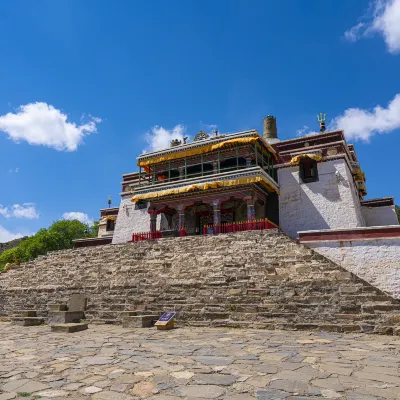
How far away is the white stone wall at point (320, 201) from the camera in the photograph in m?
18.9

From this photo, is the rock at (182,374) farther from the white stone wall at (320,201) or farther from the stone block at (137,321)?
the white stone wall at (320,201)

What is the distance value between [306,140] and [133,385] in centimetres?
1996

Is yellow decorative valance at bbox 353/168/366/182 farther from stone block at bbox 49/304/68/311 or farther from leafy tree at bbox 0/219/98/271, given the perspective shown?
leafy tree at bbox 0/219/98/271

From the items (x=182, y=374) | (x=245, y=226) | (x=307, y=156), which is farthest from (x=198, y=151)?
(x=182, y=374)

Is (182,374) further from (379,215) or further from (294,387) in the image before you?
(379,215)

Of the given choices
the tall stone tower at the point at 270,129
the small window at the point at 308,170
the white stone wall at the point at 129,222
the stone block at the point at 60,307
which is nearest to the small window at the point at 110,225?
the white stone wall at the point at 129,222

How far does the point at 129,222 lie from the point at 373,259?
1805cm

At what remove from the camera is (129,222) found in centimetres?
2595

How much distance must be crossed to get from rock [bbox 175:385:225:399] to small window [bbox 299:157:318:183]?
17596mm

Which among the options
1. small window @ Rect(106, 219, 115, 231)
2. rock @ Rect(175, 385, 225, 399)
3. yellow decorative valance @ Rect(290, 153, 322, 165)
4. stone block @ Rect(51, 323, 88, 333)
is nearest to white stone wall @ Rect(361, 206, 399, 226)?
yellow decorative valance @ Rect(290, 153, 322, 165)

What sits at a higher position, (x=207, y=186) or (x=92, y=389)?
(x=207, y=186)

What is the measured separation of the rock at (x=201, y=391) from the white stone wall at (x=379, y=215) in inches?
812

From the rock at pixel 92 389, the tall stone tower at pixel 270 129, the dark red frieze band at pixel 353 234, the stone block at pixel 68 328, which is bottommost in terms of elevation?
the rock at pixel 92 389

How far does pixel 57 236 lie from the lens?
4312cm
